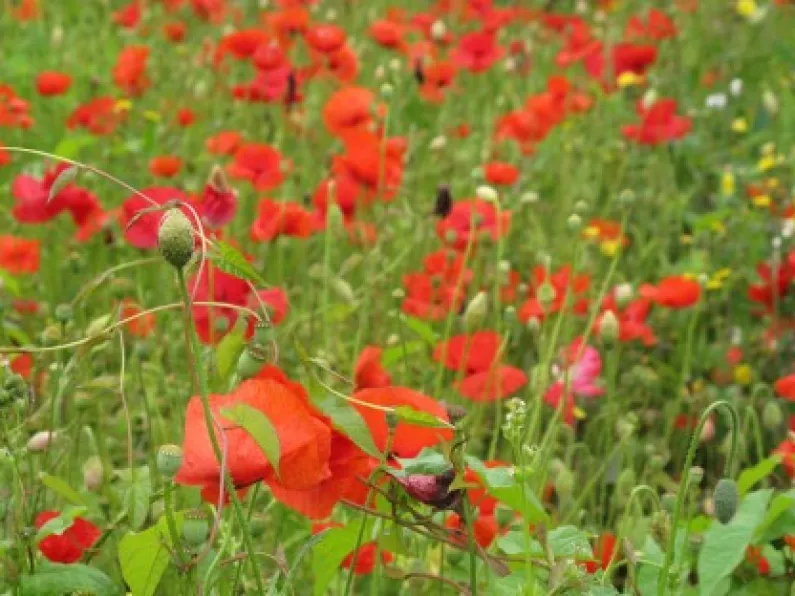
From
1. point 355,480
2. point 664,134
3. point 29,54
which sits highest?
point 355,480

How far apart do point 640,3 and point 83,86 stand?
1.88m

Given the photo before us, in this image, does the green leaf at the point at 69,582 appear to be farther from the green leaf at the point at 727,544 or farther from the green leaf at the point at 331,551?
the green leaf at the point at 727,544

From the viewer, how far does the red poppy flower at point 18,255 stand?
208cm

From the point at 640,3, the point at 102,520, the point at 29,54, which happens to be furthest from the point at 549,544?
the point at 640,3

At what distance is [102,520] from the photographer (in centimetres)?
146

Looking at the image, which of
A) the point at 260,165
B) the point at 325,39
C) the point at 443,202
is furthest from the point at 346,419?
the point at 325,39

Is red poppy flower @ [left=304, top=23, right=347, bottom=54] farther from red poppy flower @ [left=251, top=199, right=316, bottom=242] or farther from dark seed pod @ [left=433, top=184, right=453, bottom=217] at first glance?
dark seed pod @ [left=433, top=184, right=453, bottom=217]

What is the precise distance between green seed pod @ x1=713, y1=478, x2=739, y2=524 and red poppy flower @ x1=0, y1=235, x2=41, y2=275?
1.29 m

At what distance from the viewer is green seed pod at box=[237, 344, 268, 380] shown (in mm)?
975

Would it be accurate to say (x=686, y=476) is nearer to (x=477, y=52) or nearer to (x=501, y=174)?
(x=501, y=174)

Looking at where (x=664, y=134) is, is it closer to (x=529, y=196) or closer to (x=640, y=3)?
(x=529, y=196)

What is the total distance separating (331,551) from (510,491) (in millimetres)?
178

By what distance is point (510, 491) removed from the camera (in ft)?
3.18

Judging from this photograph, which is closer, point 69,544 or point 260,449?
point 260,449
